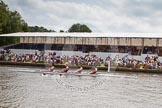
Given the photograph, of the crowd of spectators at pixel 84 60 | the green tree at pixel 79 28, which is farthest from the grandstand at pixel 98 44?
the green tree at pixel 79 28

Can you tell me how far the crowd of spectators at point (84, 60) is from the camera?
4978 centimetres

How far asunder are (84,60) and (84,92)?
2294 cm

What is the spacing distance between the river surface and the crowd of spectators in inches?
315

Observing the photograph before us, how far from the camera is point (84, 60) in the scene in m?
53.3

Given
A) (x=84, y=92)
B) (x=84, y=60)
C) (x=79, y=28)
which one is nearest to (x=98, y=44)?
(x=84, y=60)

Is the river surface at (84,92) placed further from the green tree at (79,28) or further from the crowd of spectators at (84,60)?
the green tree at (79,28)

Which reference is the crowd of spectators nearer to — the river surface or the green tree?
the river surface

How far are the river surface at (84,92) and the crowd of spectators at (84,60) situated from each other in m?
7.99

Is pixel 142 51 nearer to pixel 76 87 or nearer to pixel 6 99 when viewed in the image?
pixel 76 87

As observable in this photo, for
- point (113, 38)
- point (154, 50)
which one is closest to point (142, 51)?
point (154, 50)

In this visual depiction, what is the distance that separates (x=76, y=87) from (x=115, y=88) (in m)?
3.28

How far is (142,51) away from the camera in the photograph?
55531 millimetres

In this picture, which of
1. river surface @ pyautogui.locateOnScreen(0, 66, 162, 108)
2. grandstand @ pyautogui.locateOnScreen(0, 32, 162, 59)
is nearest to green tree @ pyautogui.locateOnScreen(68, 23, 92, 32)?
grandstand @ pyautogui.locateOnScreen(0, 32, 162, 59)

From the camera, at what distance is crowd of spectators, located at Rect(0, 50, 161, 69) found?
49.8 metres
